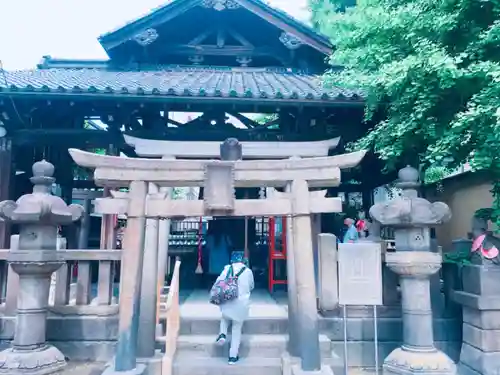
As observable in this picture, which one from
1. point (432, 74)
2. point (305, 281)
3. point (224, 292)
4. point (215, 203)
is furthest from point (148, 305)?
point (432, 74)

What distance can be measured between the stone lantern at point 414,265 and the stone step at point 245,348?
1006mm

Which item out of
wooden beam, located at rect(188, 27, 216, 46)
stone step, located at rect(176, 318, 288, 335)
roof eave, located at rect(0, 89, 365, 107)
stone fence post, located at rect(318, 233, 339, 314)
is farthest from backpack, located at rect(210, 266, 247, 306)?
wooden beam, located at rect(188, 27, 216, 46)

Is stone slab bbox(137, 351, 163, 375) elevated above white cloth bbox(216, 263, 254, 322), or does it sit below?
below

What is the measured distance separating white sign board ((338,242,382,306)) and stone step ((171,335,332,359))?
3.55ft

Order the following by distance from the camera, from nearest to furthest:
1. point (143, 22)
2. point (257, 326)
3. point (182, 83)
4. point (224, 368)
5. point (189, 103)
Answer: point (224, 368)
point (257, 326)
point (189, 103)
point (182, 83)
point (143, 22)

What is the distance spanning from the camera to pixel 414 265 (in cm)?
512

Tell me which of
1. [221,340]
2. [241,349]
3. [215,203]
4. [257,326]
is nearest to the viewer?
[215,203]

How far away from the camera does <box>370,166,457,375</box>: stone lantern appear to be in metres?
5.03

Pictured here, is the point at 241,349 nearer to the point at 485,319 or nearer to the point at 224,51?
the point at 485,319

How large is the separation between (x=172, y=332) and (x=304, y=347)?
197cm

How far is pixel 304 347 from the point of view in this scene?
15.4 ft

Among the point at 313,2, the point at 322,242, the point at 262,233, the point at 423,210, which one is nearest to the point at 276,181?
the point at 322,242

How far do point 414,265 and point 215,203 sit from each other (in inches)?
115

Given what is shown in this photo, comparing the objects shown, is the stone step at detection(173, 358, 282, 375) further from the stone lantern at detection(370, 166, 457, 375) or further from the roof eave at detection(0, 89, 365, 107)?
the roof eave at detection(0, 89, 365, 107)
